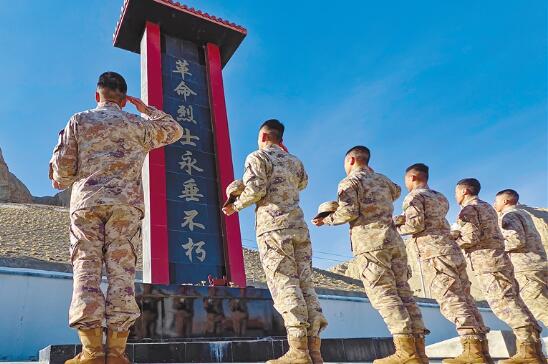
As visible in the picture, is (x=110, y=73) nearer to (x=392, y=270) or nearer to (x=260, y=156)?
(x=260, y=156)

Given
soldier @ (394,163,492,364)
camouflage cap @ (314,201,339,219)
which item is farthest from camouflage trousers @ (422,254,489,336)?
→ camouflage cap @ (314,201,339,219)

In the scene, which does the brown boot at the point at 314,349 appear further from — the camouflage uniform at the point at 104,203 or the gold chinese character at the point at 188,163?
the gold chinese character at the point at 188,163

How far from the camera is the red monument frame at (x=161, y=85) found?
6527 millimetres

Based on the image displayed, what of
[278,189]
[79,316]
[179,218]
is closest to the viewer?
[79,316]

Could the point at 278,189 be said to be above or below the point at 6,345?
above

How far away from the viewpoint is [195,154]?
7.48 metres

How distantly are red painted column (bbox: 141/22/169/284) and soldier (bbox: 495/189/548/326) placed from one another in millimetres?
4304

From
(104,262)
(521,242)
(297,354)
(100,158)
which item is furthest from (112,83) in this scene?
(521,242)

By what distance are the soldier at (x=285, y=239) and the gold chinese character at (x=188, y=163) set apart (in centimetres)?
425

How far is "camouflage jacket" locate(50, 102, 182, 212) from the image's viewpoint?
2.23 metres

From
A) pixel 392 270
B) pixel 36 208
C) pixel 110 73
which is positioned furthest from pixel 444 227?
pixel 36 208

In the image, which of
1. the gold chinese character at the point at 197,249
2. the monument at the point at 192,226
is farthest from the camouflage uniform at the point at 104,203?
the gold chinese character at the point at 197,249

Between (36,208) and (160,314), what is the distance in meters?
29.6

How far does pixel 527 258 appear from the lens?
166 inches
